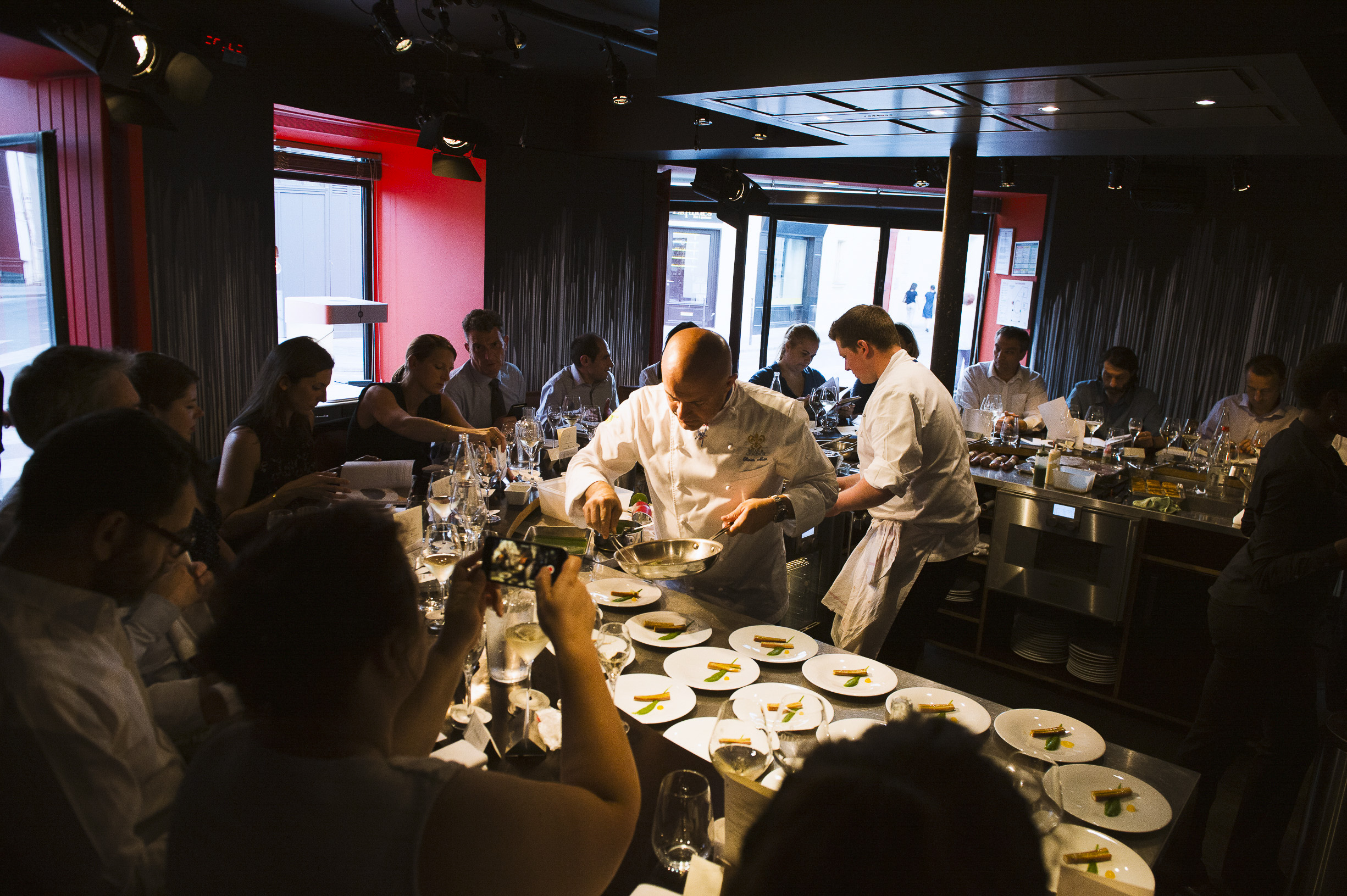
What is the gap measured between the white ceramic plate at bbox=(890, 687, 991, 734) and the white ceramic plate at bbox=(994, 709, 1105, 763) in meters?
0.03

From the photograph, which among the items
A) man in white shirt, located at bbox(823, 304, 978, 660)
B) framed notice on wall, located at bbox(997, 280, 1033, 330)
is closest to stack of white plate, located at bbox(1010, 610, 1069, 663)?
man in white shirt, located at bbox(823, 304, 978, 660)

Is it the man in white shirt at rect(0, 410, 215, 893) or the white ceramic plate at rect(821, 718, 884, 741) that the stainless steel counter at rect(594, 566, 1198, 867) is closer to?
the white ceramic plate at rect(821, 718, 884, 741)

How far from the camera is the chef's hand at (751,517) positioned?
238cm

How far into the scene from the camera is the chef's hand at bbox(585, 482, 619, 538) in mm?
2365

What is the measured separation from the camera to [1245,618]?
269 cm

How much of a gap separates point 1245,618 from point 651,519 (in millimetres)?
1928

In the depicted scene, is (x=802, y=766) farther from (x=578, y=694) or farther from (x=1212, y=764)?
(x=1212, y=764)

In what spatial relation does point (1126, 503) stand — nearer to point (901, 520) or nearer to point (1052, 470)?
point (1052, 470)

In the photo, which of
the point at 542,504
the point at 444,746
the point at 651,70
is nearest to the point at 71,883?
the point at 444,746

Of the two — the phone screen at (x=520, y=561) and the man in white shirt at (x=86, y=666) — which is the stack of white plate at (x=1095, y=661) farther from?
the man in white shirt at (x=86, y=666)

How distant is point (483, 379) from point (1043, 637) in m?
3.56

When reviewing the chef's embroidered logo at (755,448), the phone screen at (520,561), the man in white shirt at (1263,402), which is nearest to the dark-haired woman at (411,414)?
the chef's embroidered logo at (755,448)

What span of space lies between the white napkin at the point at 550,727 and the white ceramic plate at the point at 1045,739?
0.86 meters

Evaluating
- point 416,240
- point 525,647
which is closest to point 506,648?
point 525,647
